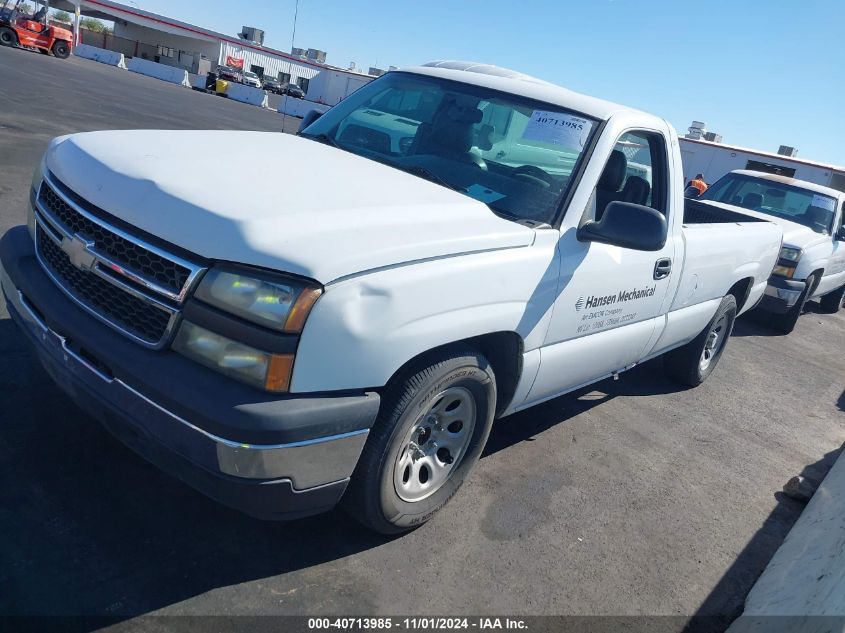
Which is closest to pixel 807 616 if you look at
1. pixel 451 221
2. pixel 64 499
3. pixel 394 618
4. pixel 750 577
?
pixel 750 577

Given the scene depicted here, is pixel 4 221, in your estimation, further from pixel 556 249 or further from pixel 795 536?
pixel 795 536

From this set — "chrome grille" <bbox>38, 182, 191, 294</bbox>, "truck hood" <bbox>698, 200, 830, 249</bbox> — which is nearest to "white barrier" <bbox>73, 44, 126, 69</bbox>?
"truck hood" <bbox>698, 200, 830, 249</bbox>

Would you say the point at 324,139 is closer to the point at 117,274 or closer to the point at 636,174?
the point at 117,274

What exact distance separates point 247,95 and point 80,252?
4001cm

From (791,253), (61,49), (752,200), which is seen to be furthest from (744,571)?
(61,49)

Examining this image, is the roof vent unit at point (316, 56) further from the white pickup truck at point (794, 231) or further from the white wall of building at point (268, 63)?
the white pickup truck at point (794, 231)

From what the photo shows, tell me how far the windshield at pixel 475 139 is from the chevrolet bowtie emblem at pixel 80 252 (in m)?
1.61

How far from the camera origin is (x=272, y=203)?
2574 millimetres

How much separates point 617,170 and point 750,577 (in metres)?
2.26

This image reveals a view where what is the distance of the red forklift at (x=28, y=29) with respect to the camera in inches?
1325

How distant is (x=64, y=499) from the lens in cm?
289

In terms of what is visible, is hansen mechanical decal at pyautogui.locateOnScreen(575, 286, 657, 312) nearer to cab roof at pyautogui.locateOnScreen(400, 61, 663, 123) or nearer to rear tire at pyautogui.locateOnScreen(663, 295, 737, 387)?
cab roof at pyautogui.locateOnScreen(400, 61, 663, 123)

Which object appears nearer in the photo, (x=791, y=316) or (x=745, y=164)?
(x=791, y=316)

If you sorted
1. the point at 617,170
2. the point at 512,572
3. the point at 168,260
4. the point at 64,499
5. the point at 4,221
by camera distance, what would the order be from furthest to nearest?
→ the point at 4,221
the point at 617,170
the point at 512,572
the point at 64,499
the point at 168,260
